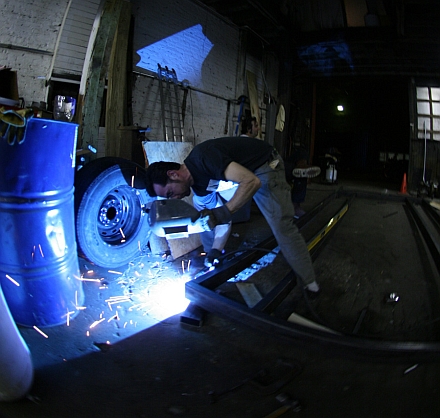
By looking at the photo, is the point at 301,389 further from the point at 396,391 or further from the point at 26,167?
the point at 26,167

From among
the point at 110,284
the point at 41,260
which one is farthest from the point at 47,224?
the point at 110,284

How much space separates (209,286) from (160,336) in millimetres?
585

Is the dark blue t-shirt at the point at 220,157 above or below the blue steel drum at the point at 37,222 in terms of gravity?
above

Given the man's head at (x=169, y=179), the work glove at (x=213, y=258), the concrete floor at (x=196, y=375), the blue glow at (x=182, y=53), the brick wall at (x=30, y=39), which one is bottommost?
the concrete floor at (x=196, y=375)

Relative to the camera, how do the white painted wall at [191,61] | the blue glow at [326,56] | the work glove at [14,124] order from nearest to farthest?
the work glove at [14,124] < the white painted wall at [191,61] < the blue glow at [326,56]

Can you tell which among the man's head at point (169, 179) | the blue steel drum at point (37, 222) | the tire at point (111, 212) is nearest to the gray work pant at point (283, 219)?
the man's head at point (169, 179)

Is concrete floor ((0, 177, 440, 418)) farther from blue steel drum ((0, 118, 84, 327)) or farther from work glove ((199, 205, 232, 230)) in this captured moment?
work glove ((199, 205, 232, 230))

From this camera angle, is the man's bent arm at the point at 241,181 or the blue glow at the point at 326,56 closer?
the man's bent arm at the point at 241,181

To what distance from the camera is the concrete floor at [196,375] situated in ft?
5.09

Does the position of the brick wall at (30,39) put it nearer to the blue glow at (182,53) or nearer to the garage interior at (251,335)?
the garage interior at (251,335)

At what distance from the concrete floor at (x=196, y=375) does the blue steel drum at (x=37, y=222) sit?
0.20 meters

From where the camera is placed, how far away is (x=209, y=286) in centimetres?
260

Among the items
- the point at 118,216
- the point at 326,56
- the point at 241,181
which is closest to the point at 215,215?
the point at 241,181

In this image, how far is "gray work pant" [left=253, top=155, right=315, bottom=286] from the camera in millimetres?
2746
